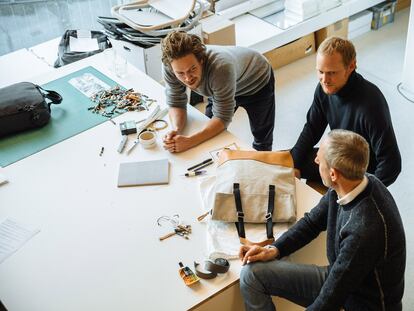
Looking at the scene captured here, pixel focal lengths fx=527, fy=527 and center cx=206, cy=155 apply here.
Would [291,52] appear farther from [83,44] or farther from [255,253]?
[255,253]

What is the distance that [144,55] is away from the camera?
3254 mm

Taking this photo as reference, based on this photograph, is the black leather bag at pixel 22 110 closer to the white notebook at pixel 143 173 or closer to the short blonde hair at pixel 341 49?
the white notebook at pixel 143 173

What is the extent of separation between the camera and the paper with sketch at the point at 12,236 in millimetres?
2014

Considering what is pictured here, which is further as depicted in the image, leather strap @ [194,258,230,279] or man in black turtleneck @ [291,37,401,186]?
man in black turtleneck @ [291,37,401,186]

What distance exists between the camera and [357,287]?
1734 mm

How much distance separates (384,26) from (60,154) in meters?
3.26

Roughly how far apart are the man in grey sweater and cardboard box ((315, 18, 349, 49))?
1.68m

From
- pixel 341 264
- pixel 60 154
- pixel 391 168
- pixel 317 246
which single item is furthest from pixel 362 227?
pixel 60 154

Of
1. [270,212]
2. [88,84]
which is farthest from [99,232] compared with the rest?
[88,84]

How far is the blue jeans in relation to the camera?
→ 1.82m

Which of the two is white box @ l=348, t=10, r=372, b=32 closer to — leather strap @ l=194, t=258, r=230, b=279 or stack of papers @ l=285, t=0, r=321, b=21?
stack of papers @ l=285, t=0, r=321, b=21

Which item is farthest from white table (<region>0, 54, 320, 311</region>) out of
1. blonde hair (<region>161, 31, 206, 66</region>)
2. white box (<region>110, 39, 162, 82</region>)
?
white box (<region>110, 39, 162, 82</region>)

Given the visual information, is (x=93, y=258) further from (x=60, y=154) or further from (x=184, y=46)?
(x=184, y=46)

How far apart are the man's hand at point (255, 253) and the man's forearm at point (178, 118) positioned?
0.80 m
